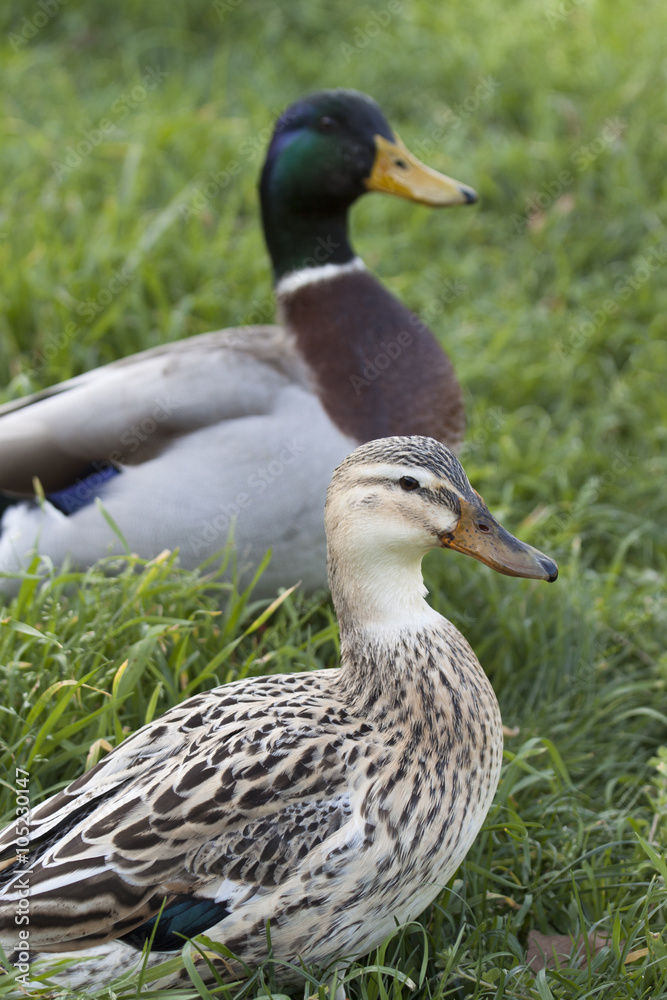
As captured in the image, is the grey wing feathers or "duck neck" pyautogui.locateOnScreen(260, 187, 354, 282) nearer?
the grey wing feathers

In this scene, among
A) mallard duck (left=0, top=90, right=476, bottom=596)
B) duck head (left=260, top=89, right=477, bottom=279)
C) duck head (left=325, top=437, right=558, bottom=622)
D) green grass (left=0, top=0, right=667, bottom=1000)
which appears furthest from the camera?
duck head (left=260, top=89, right=477, bottom=279)

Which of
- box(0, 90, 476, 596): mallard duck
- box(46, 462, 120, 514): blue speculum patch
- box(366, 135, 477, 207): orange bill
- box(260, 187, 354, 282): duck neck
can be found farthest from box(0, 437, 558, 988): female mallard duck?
box(366, 135, 477, 207): orange bill

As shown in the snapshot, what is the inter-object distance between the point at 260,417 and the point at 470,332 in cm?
156

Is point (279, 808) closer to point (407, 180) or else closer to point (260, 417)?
point (260, 417)

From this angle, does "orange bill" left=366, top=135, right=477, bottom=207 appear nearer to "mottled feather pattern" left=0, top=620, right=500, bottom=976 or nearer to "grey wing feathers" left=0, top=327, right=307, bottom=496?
"grey wing feathers" left=0, top=327, right=307, bottom=496

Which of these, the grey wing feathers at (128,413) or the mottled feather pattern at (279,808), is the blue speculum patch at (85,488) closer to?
the grey wing feathers at (128,413)

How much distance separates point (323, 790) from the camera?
1.88 metres

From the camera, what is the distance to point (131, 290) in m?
4.00

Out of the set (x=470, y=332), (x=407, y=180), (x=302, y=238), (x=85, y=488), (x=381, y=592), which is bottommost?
(x=85, y=488)

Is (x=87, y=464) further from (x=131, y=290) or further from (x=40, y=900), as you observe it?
(x=40, y=900)

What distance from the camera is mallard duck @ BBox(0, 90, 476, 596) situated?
2.99 meters

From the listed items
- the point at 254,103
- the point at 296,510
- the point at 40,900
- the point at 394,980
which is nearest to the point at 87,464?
the point at 296,510

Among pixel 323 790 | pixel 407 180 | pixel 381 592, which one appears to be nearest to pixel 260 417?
pixel 407 180

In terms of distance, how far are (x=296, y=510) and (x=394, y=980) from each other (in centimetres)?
135
